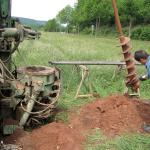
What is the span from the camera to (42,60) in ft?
56.0

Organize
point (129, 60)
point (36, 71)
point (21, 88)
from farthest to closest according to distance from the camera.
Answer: point (36, 71), point (21, 88), point (129, 60)

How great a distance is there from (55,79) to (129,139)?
2.01 meters

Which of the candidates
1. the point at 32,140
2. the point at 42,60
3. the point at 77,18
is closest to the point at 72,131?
the point at 32,140

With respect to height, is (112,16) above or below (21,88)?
above

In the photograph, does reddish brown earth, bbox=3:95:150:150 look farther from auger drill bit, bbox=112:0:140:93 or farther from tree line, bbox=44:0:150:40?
tree line, bbox=44:0:150:40

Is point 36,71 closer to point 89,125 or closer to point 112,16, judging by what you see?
point 89,125

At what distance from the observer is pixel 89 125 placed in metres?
8.33

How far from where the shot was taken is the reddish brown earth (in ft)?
24.2

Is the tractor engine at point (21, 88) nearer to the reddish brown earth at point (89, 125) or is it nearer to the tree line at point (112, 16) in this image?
the reddish brown earth at point (89, 125)

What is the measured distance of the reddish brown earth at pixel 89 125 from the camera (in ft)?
24.2

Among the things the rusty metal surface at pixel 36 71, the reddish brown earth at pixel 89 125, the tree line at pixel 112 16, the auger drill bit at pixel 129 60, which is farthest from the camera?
the tree line at pixel 112 16

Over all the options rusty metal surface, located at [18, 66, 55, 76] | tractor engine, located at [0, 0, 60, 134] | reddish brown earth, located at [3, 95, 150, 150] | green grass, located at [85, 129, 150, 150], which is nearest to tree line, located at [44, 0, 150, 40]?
reddish brown earth, located at [3, 95, 150, 150]

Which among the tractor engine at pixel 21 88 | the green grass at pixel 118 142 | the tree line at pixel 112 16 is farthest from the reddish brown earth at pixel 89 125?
the tree line at pixel 112 16

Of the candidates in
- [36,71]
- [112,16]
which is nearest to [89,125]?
[36,71]
